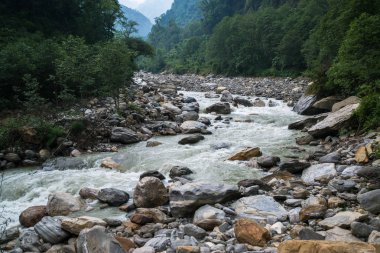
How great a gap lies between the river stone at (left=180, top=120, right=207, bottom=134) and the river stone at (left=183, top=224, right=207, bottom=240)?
9.67m

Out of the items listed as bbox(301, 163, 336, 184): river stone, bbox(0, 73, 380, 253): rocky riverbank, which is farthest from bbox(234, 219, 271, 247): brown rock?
bbox(301, 163, 336, 184): river stone

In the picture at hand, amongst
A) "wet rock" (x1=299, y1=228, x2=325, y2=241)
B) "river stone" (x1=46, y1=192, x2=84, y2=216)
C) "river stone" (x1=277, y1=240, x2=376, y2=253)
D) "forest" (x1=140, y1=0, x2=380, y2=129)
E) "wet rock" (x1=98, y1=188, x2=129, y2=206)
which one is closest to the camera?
"river stone" (x1=277, y1=240, x2=376, y2=253)

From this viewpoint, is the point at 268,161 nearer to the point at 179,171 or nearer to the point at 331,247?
the point at 179,171

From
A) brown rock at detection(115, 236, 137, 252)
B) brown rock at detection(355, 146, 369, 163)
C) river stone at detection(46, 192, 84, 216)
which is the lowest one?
river stone at detection(46, 192, 84, 216)

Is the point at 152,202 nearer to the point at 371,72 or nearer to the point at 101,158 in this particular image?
the point at 101,158

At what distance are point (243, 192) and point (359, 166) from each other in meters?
2.96

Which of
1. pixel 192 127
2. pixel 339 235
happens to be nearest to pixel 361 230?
pixel 339 235

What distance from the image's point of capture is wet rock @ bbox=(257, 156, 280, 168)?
10438 mm

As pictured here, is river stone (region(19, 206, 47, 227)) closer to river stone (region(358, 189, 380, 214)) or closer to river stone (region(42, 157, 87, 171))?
river stone (region(42, 157, 87, 171))

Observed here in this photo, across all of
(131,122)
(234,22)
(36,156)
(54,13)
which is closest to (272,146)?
(131,122)

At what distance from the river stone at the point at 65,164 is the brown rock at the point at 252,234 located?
7.34 metres

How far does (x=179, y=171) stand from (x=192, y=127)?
631 centimetres

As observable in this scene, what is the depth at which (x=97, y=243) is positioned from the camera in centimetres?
561

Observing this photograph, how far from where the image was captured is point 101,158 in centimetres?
1286
